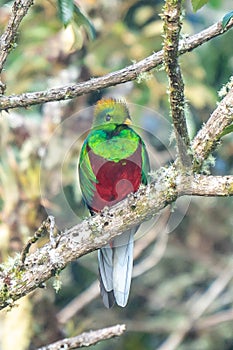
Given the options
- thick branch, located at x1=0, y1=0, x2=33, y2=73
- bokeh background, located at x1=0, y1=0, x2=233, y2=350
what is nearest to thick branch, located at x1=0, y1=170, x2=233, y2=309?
thick branch, located at x1=0, y1=0, x2=33, y2=73

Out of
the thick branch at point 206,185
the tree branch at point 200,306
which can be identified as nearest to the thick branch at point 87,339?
the thick branch at point 206,185

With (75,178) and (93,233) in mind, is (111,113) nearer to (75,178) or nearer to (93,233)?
(93,233)

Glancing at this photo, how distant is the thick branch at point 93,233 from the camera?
64.6 inches

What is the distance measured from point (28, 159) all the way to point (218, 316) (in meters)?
1.49

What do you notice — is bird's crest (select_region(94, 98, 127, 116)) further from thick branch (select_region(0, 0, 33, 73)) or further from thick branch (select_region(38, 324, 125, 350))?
thick branch (select_region(38, 324, 125, 350))

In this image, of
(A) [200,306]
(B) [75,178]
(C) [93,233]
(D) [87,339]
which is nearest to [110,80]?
(C) [93,233]

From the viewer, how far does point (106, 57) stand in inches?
155

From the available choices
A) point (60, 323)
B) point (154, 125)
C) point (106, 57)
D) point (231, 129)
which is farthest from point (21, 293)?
point (106, 57)

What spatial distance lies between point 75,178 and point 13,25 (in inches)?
74.6

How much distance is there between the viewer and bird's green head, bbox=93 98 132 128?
5.97 feet

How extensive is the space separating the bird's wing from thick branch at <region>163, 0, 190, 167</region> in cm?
36

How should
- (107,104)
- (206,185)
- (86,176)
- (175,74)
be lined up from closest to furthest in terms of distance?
(175,74), (206,185), (107,104), (86,176)

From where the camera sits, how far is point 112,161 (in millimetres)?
1842

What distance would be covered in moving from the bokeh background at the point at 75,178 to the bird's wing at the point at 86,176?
47 centimetres
